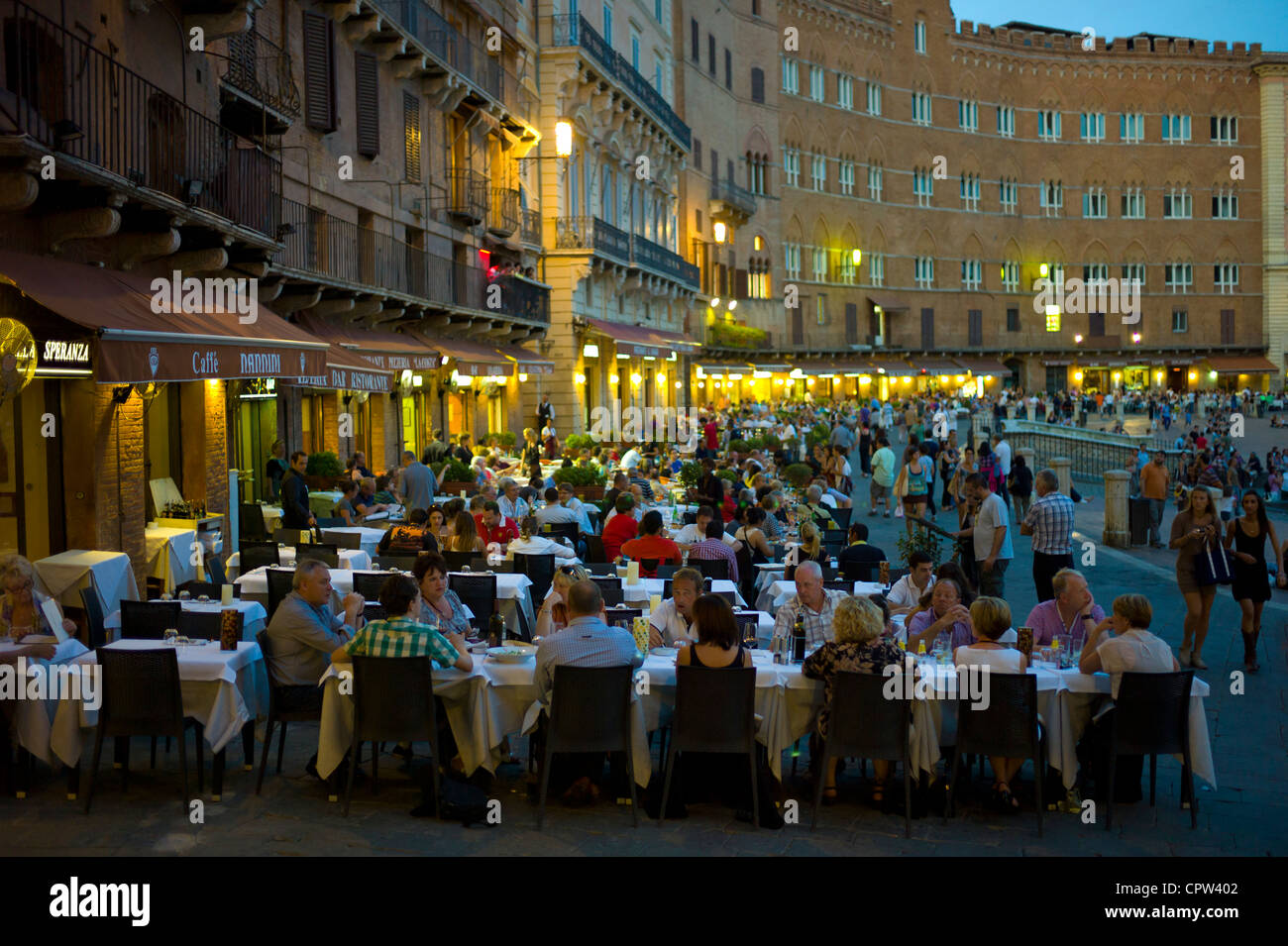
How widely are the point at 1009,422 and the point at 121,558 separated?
32451 millimetres

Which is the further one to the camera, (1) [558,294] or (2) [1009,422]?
(2) [1009,422]

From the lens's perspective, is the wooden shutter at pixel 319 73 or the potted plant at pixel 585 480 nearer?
the potted plant at pixel 585 480

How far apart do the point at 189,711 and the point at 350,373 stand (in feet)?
32.3

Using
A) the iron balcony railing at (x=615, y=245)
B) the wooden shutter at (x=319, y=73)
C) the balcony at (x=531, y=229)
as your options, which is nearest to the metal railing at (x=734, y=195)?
the iron balcony railing at (x=615, y=245)

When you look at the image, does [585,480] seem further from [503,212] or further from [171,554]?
[503,212]

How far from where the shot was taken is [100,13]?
39.9 feet

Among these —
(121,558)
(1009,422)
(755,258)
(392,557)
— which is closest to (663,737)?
(392,557)

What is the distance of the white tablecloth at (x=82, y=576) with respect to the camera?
1020cm

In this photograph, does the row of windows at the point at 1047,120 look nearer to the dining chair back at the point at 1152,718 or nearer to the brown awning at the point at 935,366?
the brown awning at the point at 935,366

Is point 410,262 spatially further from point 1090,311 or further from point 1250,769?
point 1090,311

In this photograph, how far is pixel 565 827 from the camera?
23.2ft

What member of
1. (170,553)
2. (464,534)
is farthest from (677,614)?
(170,553)

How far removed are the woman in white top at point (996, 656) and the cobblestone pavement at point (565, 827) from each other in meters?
0.17

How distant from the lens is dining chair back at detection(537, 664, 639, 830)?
711 cm
